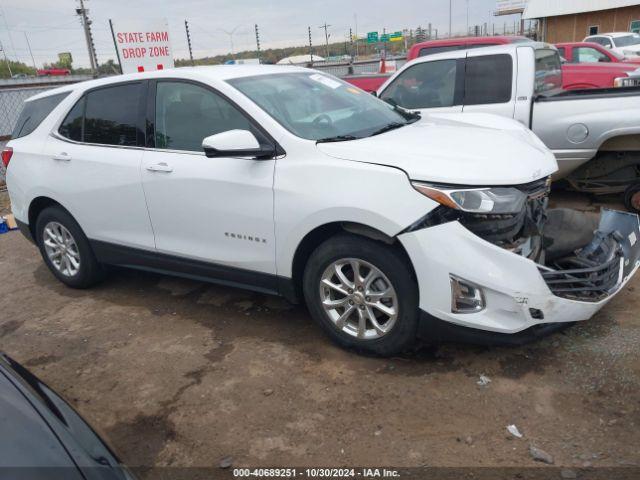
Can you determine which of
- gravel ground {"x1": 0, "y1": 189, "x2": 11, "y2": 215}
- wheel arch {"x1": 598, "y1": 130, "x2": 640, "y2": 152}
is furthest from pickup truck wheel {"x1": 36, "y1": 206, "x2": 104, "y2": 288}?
wheel arch {"x1": 598, "y1": 130, "x2": 640, "y2": 152}

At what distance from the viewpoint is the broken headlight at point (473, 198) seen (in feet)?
9.30

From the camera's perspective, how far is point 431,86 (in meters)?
6.23

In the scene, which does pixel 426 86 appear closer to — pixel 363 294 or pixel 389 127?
pixel 389 127

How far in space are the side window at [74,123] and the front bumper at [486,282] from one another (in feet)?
9.89

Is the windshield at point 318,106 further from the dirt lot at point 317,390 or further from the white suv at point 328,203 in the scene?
the dirt lot at point 317,390

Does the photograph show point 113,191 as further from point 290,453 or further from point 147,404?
point 290,453

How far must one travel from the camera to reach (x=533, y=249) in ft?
10.4

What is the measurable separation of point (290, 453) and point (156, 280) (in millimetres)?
2892

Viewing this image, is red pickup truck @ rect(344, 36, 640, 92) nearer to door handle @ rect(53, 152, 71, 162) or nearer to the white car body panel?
the white car body panel

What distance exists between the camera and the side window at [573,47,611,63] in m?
11.9

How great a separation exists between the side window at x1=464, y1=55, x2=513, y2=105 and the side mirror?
133 inches

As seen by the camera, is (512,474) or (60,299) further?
(60,299)

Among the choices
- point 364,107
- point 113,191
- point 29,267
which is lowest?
point 29,267

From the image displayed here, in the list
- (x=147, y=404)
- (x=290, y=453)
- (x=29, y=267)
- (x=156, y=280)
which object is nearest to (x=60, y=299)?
(x=156, y=280)
